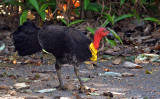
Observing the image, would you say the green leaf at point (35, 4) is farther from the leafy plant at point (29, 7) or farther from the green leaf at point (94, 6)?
the green leaf at point (94, 6)

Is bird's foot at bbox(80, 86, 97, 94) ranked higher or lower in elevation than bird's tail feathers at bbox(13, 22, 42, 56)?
lower

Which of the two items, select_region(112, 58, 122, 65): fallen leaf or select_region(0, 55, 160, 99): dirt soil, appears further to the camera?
select_region(112, 58, 122, 65): fallen leaf

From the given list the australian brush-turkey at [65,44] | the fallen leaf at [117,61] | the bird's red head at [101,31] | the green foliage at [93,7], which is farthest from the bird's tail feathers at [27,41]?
the green foliage at [93,7]

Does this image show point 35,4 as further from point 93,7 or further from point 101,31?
point 101,31

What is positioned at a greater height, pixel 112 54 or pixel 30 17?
pixel 30 17

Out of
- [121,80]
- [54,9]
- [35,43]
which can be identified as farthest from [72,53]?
[54,9]

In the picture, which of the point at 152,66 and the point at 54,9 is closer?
the point at 152,66

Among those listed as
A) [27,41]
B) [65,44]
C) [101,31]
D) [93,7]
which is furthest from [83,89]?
[93,7]

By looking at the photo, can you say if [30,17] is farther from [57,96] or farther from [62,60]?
[57,96]

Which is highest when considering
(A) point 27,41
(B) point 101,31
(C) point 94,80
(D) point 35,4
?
(D) point 35,4

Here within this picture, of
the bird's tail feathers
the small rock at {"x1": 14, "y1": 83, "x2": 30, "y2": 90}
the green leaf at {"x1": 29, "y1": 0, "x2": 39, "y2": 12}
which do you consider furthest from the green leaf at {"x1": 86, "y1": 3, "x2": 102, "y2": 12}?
the small rock at {"x1": 14, "y1": 83, "x2": 30, "y2": 90}

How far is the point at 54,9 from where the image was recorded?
23.2 ft

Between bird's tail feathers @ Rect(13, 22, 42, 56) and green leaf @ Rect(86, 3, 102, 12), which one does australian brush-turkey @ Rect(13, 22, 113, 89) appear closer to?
bird's tail feathers @ Rect(13, 22, 42, 56)

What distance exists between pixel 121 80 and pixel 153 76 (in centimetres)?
53
